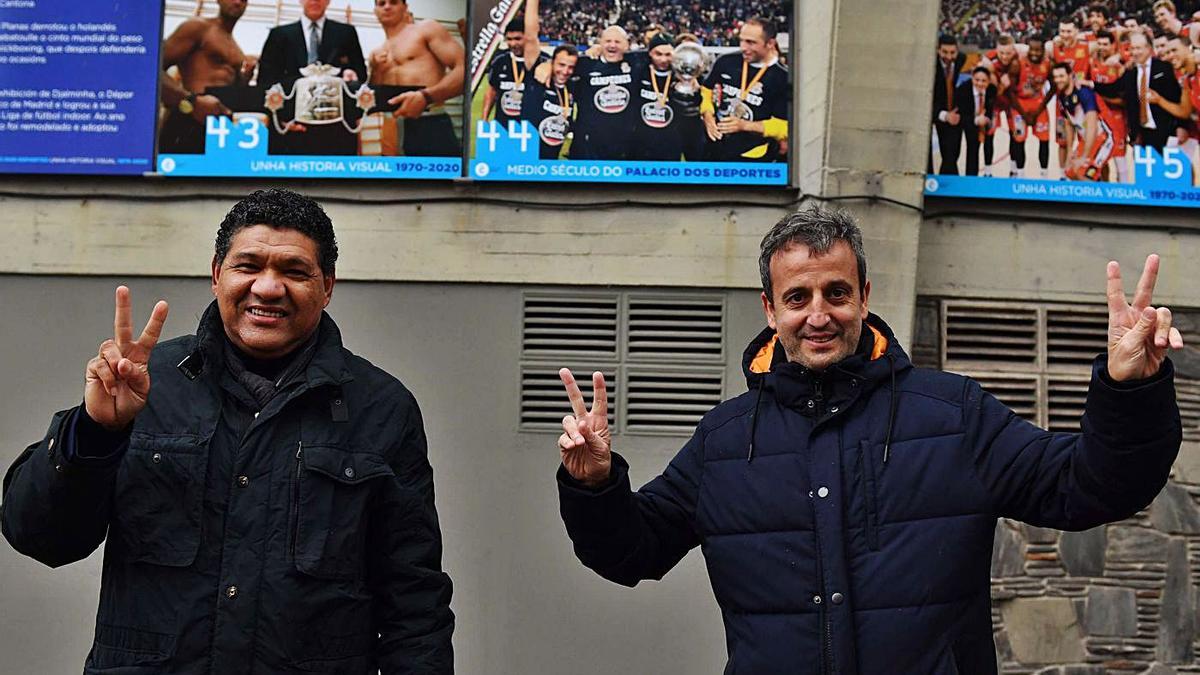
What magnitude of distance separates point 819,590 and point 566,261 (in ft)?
13.8

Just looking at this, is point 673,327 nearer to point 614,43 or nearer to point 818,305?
point 614,43

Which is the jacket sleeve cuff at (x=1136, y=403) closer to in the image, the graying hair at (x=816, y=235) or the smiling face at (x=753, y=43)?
the graying hair at (x=816, y=235)

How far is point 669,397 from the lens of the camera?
21.4 ft

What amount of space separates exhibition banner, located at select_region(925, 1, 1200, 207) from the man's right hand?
420cm

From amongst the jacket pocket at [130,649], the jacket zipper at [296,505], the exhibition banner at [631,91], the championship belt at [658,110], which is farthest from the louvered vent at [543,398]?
the jacket pocket at [130,649]

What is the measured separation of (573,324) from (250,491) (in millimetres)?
4027

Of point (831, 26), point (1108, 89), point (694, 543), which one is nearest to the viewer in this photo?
point (694, 543)

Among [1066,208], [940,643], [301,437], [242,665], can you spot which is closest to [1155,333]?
[940,643]

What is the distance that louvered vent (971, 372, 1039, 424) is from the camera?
6.66m

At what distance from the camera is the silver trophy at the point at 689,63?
662cm

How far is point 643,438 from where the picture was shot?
6.51 m

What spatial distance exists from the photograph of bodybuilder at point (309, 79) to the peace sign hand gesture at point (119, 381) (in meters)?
4.21

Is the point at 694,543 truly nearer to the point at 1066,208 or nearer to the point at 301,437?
the point at 301,437

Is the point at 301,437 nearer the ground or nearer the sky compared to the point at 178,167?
nearer the ground
